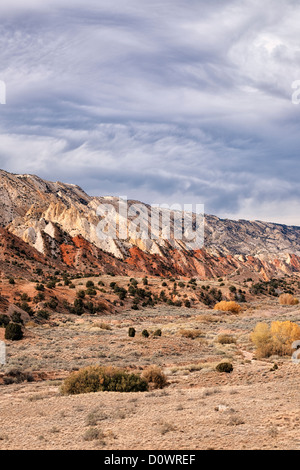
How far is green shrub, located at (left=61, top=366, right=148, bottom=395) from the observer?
55.8 feet

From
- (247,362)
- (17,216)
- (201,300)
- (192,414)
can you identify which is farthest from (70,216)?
(192,414)

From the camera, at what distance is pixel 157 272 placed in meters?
124

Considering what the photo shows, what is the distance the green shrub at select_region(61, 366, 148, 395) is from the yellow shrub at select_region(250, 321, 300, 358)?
12.0 meters

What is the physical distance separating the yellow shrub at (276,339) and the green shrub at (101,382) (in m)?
12.0

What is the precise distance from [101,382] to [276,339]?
50.6ft

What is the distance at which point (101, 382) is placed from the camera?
57.3 feet

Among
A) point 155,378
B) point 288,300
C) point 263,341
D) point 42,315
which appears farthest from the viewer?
point 288,300

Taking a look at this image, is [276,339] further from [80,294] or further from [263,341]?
[80,294]

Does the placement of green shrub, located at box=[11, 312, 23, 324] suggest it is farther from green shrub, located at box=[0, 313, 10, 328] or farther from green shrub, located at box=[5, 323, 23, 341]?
green shrub, located at box=[5, 323, 23, 341]

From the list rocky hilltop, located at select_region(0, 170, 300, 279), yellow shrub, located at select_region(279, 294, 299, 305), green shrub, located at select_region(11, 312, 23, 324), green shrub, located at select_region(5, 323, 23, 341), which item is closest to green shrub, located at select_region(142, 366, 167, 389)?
green shrub, located at select_region(5, 323, 23, 341)

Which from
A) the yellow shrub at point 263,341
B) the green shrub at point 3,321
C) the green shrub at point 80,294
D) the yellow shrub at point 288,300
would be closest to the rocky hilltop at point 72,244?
the green shrub at point 80,294

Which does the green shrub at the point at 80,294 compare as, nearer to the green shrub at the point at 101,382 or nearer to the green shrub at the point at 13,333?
the green shrub at the point at 13,333

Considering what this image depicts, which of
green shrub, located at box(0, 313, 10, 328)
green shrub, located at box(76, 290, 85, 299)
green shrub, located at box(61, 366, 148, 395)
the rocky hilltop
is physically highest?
the rocky hilltop

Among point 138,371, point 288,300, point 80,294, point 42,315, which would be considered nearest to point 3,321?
point 42,315
